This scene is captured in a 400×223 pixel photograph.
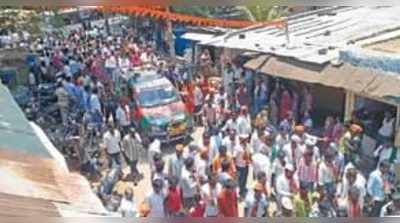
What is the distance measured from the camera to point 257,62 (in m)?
0.86

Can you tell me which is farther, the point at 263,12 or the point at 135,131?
the point at 135,131

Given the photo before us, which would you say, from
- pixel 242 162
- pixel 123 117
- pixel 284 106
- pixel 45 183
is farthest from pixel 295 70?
pixel 45 183

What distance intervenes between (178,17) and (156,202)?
0.27 m

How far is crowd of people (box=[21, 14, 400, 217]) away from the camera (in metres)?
0.84

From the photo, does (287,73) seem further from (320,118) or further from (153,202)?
(153,202)

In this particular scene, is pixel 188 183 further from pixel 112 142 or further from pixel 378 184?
pixel 378 184

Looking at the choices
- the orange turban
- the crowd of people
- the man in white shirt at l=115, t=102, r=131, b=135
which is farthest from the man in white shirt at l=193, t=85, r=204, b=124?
the orange turban

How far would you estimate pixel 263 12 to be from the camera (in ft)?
2.52

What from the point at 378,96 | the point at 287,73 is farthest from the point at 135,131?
the point at 378,96

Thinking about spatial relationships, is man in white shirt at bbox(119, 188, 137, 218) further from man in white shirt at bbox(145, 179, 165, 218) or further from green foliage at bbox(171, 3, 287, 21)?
green foliage at bbox(171, 3, 287, 21)

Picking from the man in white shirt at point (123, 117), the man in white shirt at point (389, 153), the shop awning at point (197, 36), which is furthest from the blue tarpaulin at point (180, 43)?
the man in white shirt at point (389, 153)

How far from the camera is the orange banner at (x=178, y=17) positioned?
2.54ft

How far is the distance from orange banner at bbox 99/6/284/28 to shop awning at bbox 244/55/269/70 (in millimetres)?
55

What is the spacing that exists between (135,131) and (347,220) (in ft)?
1.11
